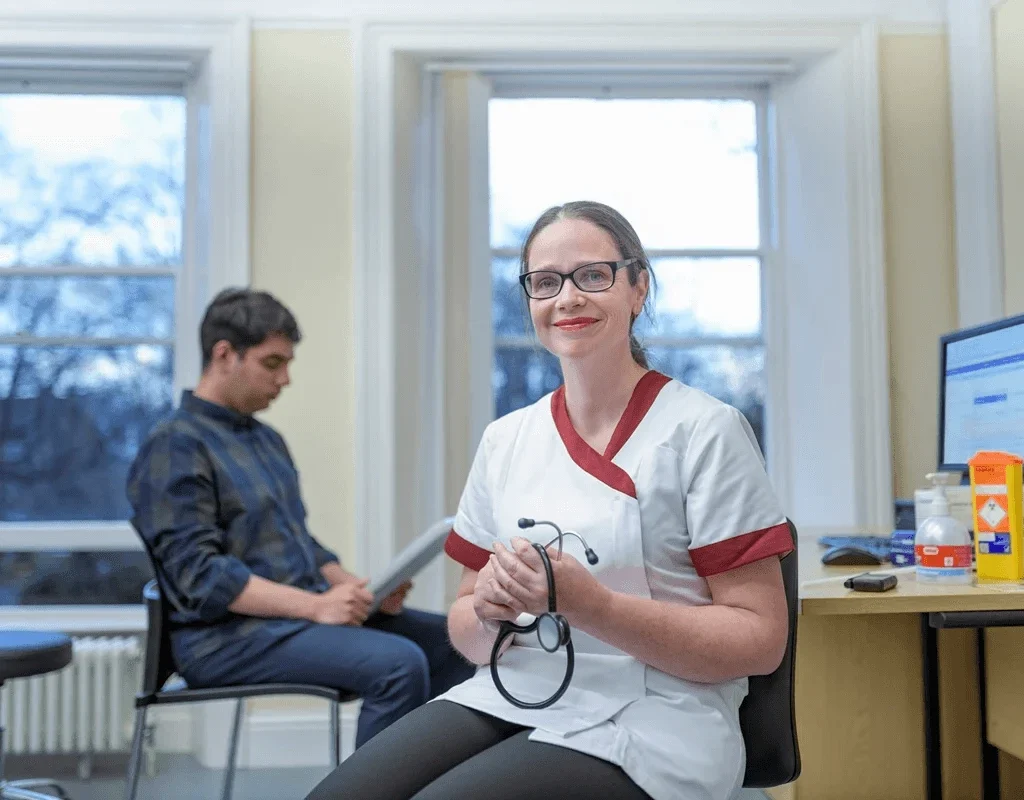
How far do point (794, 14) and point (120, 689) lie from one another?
2.89 metres

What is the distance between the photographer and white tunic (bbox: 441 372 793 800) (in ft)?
3.72

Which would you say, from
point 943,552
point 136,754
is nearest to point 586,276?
point 943,552

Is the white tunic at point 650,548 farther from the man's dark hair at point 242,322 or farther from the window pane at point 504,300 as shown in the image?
the window pane at point 504,300

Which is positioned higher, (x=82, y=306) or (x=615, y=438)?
(x=82, y=306)

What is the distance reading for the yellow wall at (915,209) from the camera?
3152 mm

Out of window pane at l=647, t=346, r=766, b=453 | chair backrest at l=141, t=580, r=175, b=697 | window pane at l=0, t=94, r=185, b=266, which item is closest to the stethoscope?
chair backrest at l=141, t=580, r=175, b=697

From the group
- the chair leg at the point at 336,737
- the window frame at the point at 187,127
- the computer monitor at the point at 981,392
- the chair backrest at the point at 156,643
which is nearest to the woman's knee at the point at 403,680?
the chair leg at the point at 336,737

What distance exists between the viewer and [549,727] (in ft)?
3.77

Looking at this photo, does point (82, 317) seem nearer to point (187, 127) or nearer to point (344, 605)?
point (187, 127)

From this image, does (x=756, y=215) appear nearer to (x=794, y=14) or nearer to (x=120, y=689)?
(x=794, y=14)

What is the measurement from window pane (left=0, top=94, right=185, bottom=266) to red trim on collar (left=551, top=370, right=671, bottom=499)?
2.35 meters

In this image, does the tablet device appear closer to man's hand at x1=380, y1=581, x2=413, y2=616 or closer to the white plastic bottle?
man's hand at x1=380, y1=581, x2=413, y2=616

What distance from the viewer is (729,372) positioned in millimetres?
3418

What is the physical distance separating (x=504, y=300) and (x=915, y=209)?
1323 millimetres
